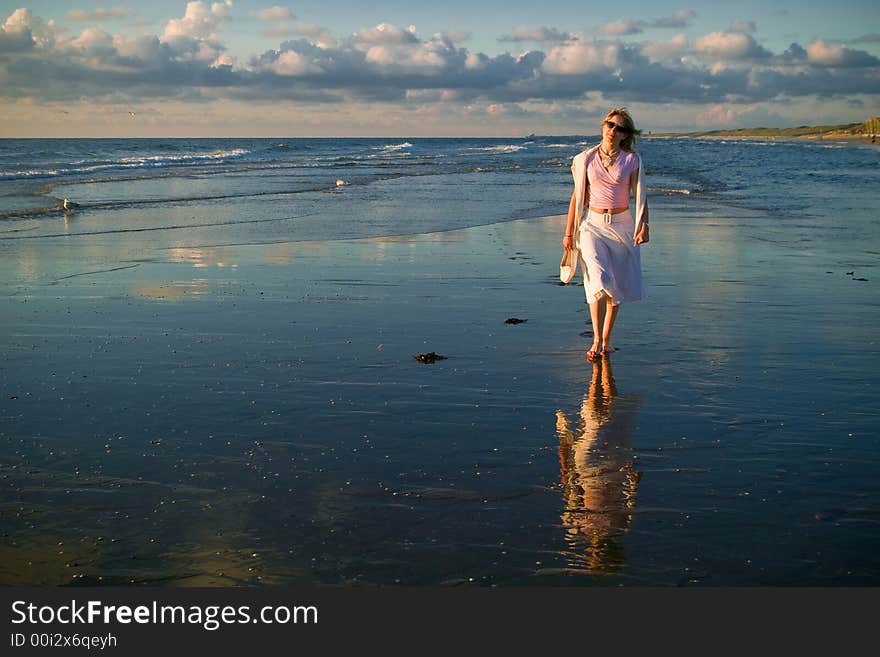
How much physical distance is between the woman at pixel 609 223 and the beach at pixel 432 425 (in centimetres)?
42

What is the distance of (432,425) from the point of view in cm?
548

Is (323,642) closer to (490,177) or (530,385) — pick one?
(530,385)

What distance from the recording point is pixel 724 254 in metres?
12.8

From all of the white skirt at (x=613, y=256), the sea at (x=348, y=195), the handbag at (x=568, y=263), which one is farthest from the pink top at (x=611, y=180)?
the sea at (x=348, y=195)

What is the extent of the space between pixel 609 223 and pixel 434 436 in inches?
118

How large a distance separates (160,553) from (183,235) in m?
12.3

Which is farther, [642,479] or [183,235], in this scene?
[183,235]

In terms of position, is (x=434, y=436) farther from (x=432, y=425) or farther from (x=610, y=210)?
(x=610, y=210)

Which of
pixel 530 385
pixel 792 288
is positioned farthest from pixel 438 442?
pixel 792 288

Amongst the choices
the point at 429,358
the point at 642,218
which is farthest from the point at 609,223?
the point at 429,358

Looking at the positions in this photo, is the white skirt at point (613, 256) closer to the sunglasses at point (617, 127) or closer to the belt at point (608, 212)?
the belt at point (608, 212)

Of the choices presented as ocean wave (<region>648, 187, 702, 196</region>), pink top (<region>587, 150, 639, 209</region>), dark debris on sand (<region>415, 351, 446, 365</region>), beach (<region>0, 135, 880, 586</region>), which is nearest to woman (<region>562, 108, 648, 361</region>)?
pink top (<region>587, 150, 639, 209</region>)

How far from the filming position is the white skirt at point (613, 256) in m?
7.46

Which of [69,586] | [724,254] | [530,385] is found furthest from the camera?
[724,254]
